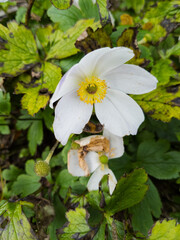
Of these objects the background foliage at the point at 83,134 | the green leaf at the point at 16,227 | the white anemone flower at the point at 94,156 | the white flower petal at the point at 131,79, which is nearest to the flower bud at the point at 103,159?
the white anemone flower at the point at 94,156

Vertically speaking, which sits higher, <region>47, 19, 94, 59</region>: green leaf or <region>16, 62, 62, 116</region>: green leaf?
<region>47, 19, 94, 59</region>: green leaf

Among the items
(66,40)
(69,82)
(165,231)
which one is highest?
(66,40)

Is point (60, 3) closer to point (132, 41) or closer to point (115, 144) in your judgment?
point (132, 41)

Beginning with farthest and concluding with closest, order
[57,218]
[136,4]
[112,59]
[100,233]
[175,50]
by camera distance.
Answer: [136,4], [57,218], [175,50], [100,233], [112,59]

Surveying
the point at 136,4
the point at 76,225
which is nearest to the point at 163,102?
the point at 76,225

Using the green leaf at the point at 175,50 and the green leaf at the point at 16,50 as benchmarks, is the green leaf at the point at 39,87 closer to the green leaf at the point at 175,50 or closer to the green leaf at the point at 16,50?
the green leaf at the point at 16,50

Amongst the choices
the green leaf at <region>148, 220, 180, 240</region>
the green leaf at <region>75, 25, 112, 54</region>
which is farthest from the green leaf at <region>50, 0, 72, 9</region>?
the green leaf at <region>148, 220, 180, 240</region>

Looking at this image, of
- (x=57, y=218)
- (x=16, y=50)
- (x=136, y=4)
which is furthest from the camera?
(x=136, y=4)

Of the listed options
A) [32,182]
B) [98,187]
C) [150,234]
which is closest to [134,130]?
[98,187]

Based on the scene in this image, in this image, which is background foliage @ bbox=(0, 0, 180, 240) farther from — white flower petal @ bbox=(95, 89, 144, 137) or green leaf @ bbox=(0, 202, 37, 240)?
white flower petal @ bbox=(95, 89, 144, 137)
